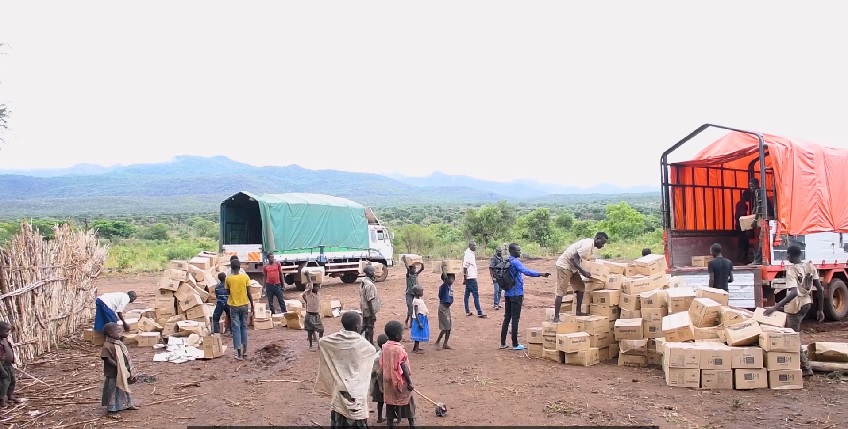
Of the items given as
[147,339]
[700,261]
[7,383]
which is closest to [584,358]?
[700,261]

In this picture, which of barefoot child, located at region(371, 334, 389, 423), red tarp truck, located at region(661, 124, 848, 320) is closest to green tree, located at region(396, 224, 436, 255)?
red tarp truck, located at region(661, 124, 848, 320)

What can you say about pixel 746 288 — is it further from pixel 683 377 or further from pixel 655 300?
pixel 683 377

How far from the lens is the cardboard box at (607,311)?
377 inches

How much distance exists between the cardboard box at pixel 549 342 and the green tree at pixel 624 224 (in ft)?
89.3

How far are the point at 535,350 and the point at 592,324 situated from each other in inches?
37.8

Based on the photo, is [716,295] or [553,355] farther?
[553,355]

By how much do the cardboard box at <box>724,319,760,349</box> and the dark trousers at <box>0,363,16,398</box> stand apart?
27.9ft

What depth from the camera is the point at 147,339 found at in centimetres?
1141

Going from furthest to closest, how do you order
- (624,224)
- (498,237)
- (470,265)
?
(498,237) < (624,224) < (470,265)

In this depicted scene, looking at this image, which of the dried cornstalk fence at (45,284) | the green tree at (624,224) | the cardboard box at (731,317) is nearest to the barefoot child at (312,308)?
the dried cornstalk fence at (45,284)

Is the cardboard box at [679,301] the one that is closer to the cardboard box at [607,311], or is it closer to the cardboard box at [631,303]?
the cardboard box at [631,303]

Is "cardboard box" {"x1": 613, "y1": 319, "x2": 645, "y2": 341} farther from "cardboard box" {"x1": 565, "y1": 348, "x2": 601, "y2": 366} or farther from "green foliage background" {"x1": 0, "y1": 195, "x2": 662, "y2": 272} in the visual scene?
"green foliage background" {"x1": 0, "y1": 195, "x2": 662, "y2": 272}

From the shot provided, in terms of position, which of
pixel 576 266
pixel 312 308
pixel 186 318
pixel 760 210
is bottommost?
pixel 186 318

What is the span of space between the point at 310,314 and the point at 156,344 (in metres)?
2.99
